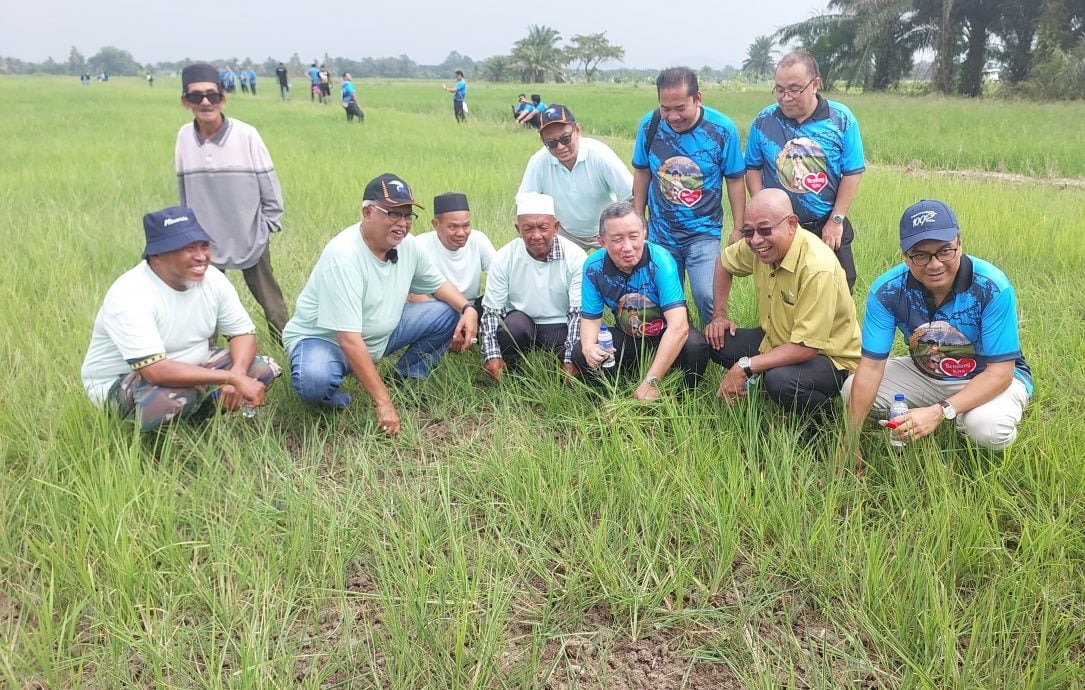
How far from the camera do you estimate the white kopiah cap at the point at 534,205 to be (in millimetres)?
3229

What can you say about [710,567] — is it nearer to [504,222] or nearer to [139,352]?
[139,352]

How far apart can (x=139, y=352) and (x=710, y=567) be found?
2.21 m

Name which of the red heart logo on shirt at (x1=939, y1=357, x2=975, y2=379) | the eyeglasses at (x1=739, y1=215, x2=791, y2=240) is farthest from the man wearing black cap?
the red heart logo on shirt at (x1=939, y1=357, x2=975, y2=379)

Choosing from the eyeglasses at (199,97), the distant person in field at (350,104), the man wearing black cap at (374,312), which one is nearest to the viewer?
the man wearing black cap at (374,312)

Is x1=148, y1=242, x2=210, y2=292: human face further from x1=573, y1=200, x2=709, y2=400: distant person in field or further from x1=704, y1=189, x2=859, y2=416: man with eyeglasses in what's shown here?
x1=704, y1=189, x2=859, y2=416: man with eyeglasses

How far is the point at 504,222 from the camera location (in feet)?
20.9

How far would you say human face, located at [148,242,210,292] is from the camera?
8.73 ft

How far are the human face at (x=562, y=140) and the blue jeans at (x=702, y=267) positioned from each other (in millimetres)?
810

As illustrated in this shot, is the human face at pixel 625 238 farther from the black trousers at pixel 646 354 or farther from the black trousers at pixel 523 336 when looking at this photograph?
the black trousers at pixel 523 336

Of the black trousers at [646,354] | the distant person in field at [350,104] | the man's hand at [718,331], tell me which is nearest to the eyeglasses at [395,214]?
the black trousers at [646,354]

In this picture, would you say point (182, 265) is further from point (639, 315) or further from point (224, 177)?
point (639, 315)

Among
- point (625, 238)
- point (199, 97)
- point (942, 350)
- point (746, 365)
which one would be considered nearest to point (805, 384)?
point (746, 365)

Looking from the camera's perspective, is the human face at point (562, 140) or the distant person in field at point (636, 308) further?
the human face at point (562, 140)

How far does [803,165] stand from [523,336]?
160 centimetres
